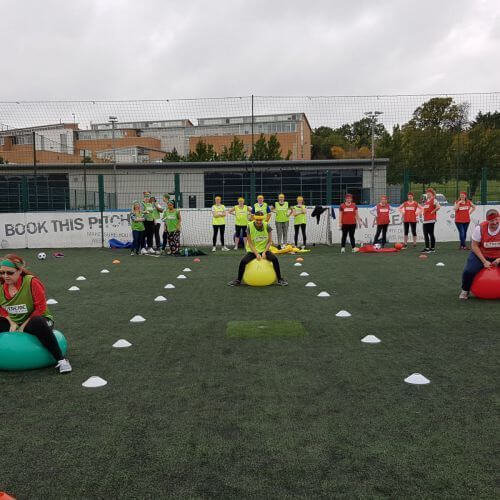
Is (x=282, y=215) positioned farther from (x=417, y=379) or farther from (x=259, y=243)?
(x=417, y=379)

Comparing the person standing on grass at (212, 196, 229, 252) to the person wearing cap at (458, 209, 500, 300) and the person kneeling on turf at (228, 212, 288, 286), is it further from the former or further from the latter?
the person wearing cap at (458, 209, 500, 300)

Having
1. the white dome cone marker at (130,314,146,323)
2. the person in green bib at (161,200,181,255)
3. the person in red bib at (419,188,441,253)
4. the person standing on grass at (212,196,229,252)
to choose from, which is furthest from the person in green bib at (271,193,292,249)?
the white dome cone marker at (130,314,146,323)

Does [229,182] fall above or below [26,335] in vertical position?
above

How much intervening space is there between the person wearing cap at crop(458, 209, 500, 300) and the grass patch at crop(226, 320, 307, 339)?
339 cm

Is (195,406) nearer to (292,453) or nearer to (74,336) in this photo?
(292,453)

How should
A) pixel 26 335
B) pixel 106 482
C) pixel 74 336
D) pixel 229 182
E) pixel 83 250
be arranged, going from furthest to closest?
pixel 229 182
pixel 83 250
pixel 74 336
pixel 26 335
pixel 106 482

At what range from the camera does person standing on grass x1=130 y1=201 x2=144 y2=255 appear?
16.6 m

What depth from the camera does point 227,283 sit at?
10852mm

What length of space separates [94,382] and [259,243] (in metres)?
6.00

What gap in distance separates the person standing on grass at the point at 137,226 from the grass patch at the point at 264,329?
10.1 meters

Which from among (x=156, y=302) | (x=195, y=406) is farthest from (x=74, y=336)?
(x=195, y=406)

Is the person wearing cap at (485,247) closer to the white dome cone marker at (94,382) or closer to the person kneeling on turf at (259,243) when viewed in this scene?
the person kneeling on turf at (259,243)

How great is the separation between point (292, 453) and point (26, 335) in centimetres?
316

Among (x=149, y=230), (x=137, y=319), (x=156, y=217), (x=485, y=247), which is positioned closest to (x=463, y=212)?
(x=485, y=247)
